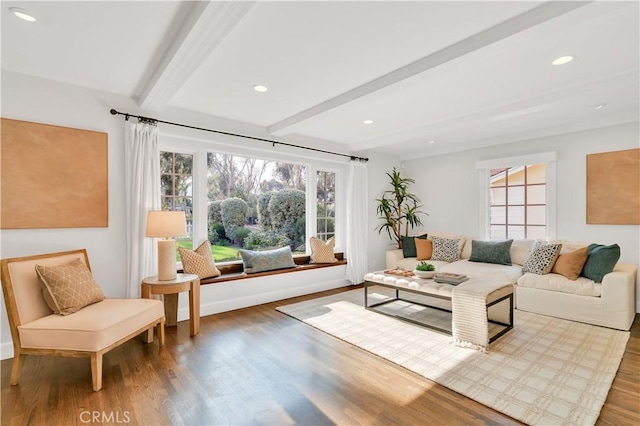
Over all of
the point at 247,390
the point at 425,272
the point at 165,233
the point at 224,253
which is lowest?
the point at 247,390

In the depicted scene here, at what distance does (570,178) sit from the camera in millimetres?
4508

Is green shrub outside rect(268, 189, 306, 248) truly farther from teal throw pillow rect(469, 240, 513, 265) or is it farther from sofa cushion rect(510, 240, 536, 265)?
sofa cushion rect(510, 240, 536, 265)

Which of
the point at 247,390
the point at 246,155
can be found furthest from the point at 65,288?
the point at 246,155

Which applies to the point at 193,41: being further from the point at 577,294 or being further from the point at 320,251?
the point at 577,294

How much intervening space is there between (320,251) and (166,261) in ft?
8.47

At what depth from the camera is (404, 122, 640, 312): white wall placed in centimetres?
408

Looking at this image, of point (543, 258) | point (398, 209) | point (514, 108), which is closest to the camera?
point (514, 108)

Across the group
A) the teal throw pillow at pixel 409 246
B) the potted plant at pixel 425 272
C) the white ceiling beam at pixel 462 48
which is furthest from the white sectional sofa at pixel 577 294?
the white ceiling beam at pixel 462 48

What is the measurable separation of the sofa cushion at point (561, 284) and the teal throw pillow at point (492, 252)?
683 mm

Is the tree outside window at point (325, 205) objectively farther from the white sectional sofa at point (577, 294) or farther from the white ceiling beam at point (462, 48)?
the white sectional sofa at point (577, 294)

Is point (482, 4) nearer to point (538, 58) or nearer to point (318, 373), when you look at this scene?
point (538, 58)

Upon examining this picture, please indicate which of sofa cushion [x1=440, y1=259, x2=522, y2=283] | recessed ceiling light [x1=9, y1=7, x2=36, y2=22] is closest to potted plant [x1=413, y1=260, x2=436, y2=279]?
sofa cushion [x1=440, y1=259, x2=522, y2=283]

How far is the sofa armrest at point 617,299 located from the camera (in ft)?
10.8

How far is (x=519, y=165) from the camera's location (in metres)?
5.04
